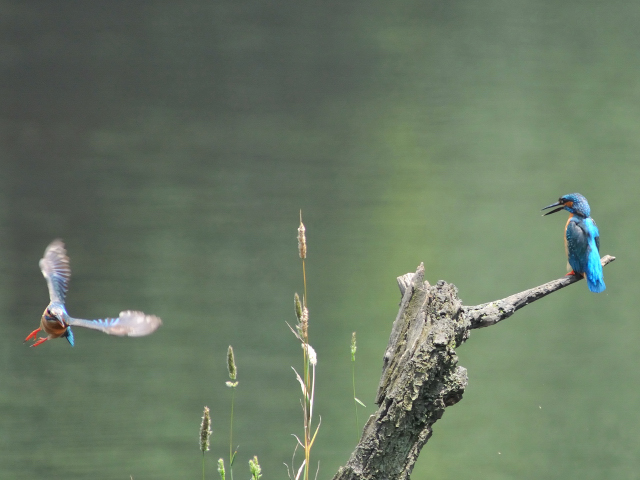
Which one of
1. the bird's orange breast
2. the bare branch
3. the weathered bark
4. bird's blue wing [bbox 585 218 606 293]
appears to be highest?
bird's blue wing [bbox 585 218 606 293]

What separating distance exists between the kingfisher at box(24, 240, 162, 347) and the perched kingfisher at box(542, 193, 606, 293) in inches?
41.5

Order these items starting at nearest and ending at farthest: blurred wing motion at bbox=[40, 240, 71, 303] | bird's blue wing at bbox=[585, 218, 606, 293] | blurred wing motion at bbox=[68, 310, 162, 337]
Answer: blurred wing motion at bbox=[68, 310, 162, 337] → blurred wing motion at bbox=[40, 240, 71, 303] → bird's blue wing at bbox=[585, 218, 606, 293]

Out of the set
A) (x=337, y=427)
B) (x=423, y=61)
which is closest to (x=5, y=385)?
(x=337, y=427)

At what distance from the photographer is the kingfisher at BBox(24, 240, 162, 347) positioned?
3.17 feet

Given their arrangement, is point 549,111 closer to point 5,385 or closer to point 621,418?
point 621,418

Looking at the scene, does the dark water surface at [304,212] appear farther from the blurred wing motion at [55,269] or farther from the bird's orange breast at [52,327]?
the bird's orange breast at [52,327]

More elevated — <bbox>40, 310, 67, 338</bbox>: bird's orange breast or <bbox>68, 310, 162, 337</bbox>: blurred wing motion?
<bbox>40, 310, 67, 338</bbox>: bird's orange breast

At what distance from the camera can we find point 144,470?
67.1 inches

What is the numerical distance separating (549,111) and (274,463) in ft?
5.03

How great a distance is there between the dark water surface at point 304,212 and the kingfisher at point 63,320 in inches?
17.8

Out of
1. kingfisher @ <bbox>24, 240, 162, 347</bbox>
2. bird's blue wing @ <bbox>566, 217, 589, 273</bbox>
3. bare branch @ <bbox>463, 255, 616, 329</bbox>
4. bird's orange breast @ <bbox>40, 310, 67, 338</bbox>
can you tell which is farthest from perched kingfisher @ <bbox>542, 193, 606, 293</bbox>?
bird's orange breast @ <bbox>40, 310, 67, 338</bbox>

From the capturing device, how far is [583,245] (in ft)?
4.54

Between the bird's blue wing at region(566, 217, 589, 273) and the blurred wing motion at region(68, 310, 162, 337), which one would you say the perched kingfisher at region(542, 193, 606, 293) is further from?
the blurred wing motion at region(68, 310, 162, 337)

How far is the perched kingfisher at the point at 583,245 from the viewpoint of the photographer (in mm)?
1377
